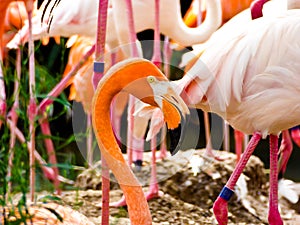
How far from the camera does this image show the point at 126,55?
3312 millimetres

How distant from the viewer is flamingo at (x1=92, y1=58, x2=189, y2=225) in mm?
2340

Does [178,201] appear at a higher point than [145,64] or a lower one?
lower

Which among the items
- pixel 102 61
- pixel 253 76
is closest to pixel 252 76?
pixel 253 76

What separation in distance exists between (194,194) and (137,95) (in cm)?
174

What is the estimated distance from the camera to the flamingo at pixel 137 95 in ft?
7.68

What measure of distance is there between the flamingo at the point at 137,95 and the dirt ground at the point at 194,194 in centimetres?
83

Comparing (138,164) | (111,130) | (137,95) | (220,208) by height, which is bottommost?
(138,164)

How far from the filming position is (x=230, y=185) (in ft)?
9.18

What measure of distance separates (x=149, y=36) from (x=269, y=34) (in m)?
3.74

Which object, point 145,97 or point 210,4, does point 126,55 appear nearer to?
point 210,4

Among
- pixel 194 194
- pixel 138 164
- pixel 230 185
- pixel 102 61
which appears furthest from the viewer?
pixel 194 194

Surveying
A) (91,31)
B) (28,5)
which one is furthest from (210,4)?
(28,5)

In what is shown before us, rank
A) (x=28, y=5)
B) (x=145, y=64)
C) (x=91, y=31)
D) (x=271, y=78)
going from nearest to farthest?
1. (x=145, y=64)
2. (x=271, y=78)
3. (x=28, y=5)
4. (x=91, y=31)

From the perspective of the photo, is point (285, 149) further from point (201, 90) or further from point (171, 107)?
point (171, 107)
